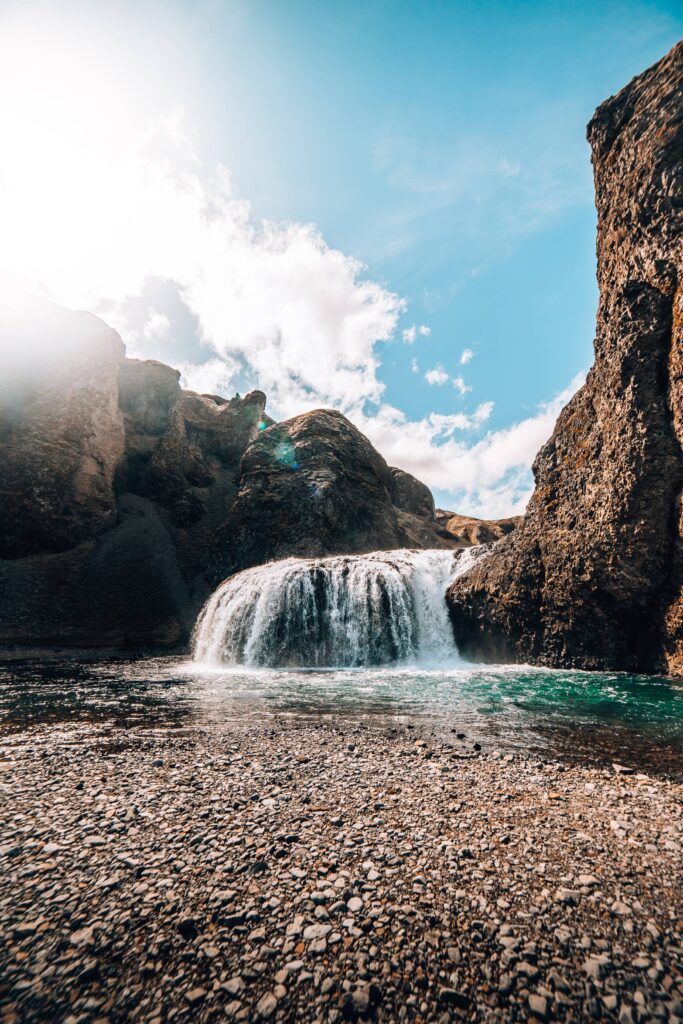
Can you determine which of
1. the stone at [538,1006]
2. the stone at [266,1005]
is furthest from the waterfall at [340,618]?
the stone at [266,1005]

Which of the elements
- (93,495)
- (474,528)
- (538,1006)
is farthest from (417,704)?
(474,528)

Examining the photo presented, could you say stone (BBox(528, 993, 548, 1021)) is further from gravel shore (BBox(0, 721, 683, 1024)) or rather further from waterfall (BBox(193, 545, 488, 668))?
waterfall (BBox(193, 545, 488, 668))

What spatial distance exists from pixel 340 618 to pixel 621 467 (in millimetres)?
17107

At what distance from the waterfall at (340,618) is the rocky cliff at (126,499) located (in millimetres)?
16145

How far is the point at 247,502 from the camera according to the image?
51.4m

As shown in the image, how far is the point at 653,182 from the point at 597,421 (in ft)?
35.9

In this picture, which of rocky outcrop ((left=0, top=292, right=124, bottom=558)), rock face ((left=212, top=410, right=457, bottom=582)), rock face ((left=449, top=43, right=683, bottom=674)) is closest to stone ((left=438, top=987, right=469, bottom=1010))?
rock face ((left=449, top=43, right=683, bottom=674))

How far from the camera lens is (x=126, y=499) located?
57.7m

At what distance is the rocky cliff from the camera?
41625 millimetres

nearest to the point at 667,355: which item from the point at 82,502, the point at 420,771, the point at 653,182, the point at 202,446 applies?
the point at 653,182

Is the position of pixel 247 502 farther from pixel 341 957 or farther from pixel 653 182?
pixel 341 957

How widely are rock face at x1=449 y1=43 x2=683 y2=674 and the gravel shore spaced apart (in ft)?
43.9

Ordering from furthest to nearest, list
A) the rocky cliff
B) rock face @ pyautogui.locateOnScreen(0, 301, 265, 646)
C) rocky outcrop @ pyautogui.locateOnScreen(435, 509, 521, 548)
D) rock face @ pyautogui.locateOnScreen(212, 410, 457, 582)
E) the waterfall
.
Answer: rocky outcrop @ pyautogui.locateOnScreen(435, 509, 521, 548) < rock face @ pyautogui.locateOnScreen(212, 410, 457, 582) < the rocky cliff < rock face @ pyautogui.locateOnScreen(0, 301, 265, 646) < the waterfall

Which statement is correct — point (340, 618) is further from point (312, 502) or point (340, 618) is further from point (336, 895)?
point (312, 502)
